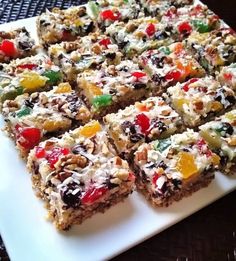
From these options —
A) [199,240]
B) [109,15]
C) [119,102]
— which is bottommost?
[199,240]

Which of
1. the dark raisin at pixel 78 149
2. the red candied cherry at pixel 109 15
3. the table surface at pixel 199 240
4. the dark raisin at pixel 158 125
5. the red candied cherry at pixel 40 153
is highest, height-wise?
the red candied cherry at pixel 109 15

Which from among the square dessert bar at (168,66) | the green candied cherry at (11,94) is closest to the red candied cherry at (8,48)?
the green candied cherry at (11,94)

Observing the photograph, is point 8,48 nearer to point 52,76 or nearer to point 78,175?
point 52,76

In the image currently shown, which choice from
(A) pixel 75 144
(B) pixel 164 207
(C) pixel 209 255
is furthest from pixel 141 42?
(C) pixel 209 255

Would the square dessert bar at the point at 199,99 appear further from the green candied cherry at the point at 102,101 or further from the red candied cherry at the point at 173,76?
the green candied cherry at the point at 102,101

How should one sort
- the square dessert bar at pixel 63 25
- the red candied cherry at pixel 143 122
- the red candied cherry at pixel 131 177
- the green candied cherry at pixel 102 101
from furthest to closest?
the square dessert bar at pixel 63 25
the green candied cherry at pixel 102 101
the red candied cherry at pixel 143 122
the red candied cherry at pixel 131 177

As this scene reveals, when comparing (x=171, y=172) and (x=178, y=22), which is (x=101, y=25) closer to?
(x=178, y=22)

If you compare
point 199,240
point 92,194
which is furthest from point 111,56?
point 199,240

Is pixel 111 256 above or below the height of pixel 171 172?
below
